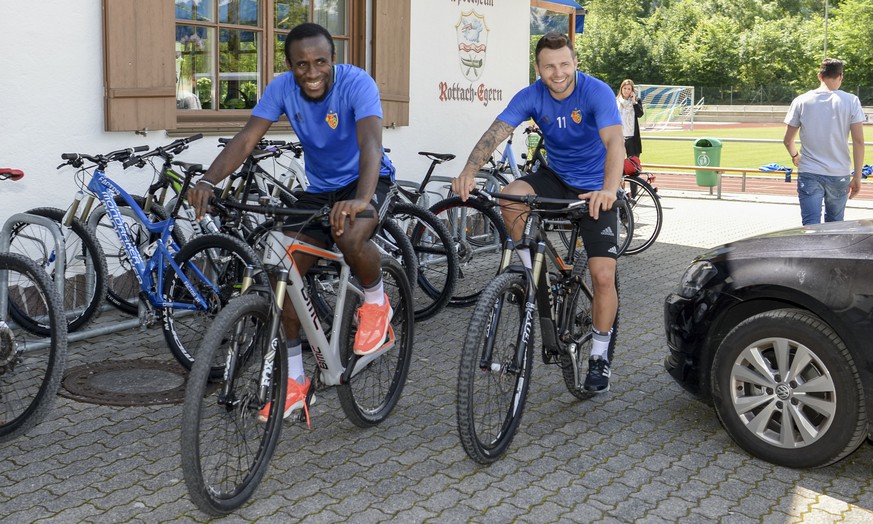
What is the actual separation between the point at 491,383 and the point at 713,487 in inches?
40.3

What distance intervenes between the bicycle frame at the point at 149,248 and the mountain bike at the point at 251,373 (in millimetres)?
1317

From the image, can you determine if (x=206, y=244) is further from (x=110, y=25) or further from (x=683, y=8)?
(x=683, y=8)

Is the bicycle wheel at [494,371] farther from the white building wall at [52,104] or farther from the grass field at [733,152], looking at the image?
the grass field at [733,152]

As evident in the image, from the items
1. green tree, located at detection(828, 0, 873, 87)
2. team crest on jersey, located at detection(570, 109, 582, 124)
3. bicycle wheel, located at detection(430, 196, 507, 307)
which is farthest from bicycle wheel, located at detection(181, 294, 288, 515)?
green tree, located at detection(828, 0, 873, 87)

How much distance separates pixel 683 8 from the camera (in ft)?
271

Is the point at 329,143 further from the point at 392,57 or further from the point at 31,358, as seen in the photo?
the point at 392,57

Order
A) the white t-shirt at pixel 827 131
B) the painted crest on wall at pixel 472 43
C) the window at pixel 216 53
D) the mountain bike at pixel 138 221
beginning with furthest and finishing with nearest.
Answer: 1. the painted crest on wall at pixel 472 43
2. the white t-shirt at pixel 827 131
3. the window at pixel 216 53
4. the mountain bike at pixel 138 221

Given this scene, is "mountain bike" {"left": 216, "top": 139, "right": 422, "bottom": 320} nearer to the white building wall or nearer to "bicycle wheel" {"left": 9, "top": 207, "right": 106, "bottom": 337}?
the white building wall

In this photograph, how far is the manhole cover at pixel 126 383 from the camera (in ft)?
18.0

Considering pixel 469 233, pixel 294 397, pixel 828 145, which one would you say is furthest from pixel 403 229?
pixel 828 145

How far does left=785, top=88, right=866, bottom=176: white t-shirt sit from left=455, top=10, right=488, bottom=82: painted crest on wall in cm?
355

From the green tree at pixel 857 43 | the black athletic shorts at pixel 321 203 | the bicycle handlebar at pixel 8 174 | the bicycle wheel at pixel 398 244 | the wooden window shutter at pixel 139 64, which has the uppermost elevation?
the green tree at pixel 857 43

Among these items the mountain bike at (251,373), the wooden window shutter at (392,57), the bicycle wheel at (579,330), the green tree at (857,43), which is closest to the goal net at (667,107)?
the green tree at (857,43)

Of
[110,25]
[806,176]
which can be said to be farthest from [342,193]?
[806,176]
